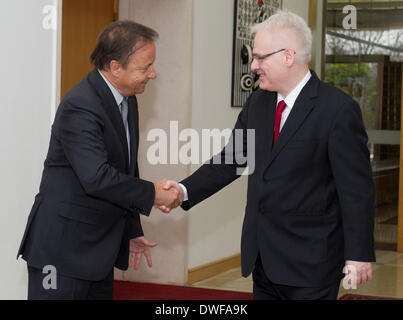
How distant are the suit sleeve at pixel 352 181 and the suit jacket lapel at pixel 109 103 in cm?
83

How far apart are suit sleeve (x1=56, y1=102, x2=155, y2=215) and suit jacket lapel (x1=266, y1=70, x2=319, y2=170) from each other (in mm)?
620

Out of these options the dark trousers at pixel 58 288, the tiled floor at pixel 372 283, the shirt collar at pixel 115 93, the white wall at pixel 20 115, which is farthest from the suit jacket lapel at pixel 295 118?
the tiled floor at pixel 372 283

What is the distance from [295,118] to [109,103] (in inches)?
28.8

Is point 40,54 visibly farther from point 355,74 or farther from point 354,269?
point 355,74

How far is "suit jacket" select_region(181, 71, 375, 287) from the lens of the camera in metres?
2.63

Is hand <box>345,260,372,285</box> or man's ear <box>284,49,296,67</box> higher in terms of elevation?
man's ear <box>284,49,296,67</box>

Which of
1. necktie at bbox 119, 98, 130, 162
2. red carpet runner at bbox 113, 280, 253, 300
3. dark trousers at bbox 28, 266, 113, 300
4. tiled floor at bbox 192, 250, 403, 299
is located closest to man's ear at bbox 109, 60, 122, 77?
necktie at bbox 119, 98, 130, 162

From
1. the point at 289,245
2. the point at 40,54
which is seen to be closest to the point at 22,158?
the point at 40,54

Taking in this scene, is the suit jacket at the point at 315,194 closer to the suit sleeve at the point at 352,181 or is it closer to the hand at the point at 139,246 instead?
the suit sleeve at the point at 352,181

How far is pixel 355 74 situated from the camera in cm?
829

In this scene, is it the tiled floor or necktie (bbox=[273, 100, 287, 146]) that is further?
the tiled floor

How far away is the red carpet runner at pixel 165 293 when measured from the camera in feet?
17.8

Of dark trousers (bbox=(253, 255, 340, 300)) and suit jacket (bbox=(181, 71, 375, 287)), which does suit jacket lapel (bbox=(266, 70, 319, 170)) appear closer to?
suit jacket (bbox=(181, 71, 375, 287))

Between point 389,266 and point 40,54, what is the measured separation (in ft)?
15.2
